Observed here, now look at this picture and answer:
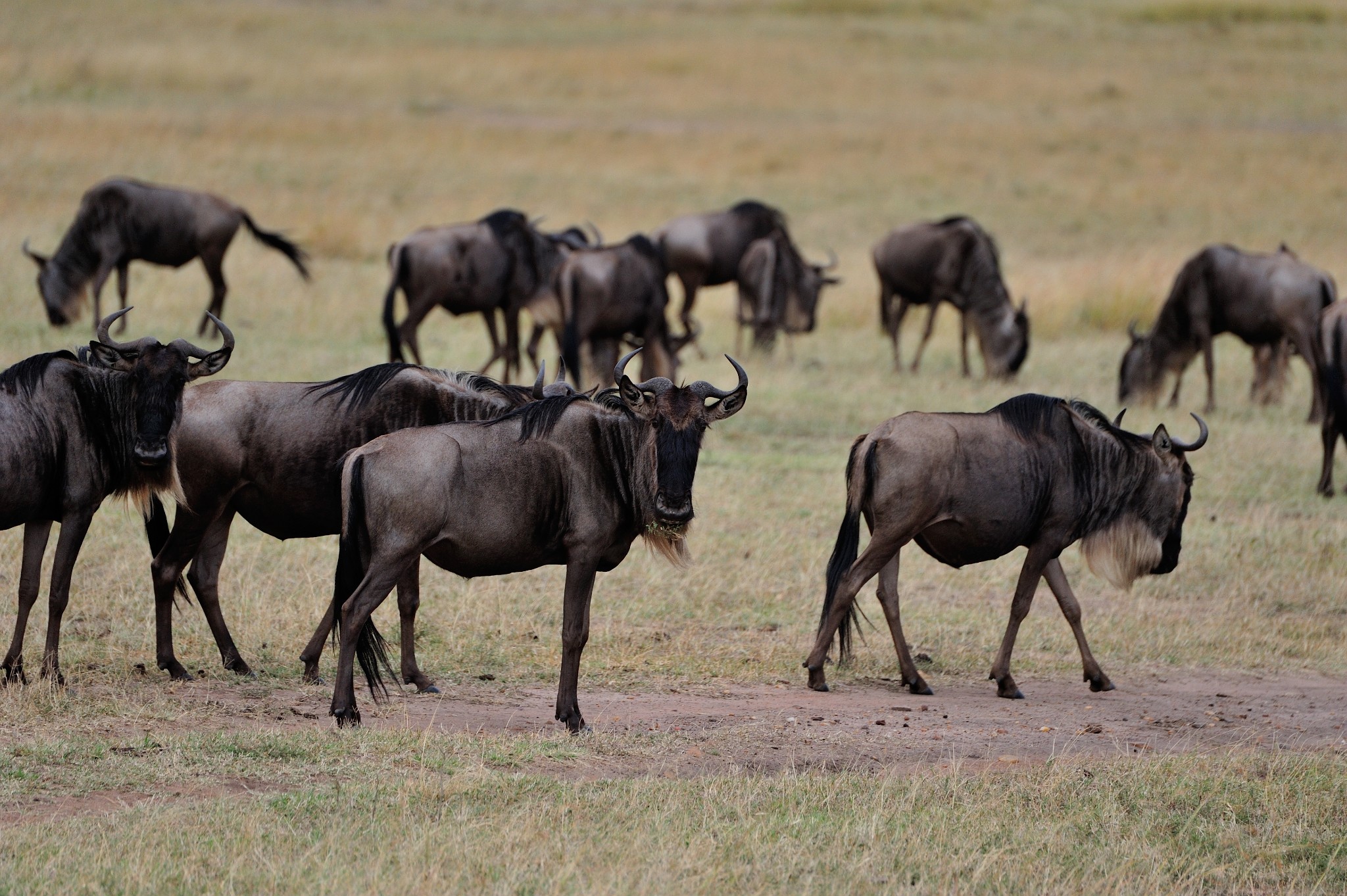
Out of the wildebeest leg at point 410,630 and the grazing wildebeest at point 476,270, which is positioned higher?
the grazing wildebeest at point 476,270

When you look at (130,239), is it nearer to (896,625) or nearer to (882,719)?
(896,625)

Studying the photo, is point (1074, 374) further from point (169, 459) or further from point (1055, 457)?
point (169, 459)

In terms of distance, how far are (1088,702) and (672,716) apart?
2.14 metres

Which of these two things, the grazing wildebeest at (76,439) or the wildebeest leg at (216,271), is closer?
the grazing wildebeest at (76,439)

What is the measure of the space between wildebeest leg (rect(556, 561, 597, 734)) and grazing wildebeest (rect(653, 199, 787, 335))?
12945 mm

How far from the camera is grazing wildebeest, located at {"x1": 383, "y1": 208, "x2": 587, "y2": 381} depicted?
1510 cm

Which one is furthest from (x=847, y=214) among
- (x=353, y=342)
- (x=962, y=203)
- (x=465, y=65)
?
(x=465, y=65)

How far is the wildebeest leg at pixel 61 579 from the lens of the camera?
691cm

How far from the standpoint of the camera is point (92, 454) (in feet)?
23.2

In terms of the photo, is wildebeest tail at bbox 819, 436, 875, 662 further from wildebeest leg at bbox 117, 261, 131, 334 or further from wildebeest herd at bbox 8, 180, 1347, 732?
wildebeest leg at bbox 117, 261, 131, 334

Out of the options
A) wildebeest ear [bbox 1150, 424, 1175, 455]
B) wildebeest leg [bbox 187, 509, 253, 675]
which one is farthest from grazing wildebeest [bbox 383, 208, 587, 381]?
wildebeest ear [bbox 1150, 424, 1175, 455]

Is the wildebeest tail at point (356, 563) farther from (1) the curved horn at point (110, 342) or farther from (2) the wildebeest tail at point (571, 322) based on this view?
(2) the wildebeest tail at point (571, 322)

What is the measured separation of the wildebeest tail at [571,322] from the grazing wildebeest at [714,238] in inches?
180

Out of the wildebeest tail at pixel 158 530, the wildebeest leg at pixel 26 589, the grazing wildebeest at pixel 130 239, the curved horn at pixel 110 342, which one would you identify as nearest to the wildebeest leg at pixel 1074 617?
the wildebeest tail at pixel 158 530
